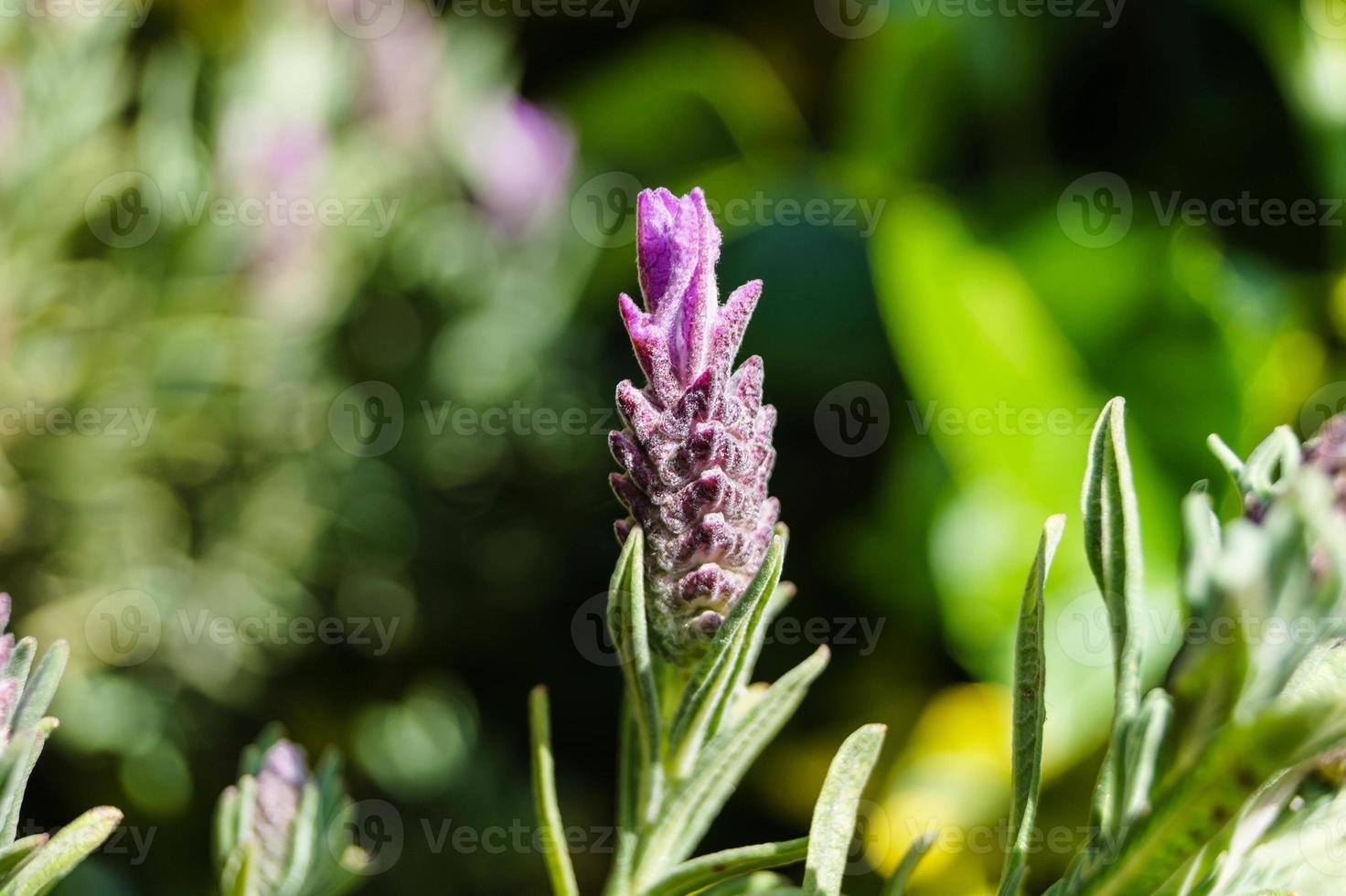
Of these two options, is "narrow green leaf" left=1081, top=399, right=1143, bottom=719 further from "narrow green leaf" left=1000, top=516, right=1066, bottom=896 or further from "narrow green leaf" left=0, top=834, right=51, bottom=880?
"narrow green leaf" left=0, top=834, right=51, bottom=880

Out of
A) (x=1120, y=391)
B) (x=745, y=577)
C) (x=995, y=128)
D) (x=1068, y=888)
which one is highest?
(x=995, y=128)

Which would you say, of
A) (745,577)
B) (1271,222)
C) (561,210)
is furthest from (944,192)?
(745,577)

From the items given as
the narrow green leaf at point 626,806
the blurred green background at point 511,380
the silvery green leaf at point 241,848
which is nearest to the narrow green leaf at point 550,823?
the narrow green leaf at point 626,806

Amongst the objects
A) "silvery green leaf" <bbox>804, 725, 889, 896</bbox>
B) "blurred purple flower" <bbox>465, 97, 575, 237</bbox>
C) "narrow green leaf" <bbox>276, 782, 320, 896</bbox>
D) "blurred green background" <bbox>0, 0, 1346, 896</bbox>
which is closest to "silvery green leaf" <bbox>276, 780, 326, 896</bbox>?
"narrow green leaf" <bbox>276, 782, 320, 896</bbox>

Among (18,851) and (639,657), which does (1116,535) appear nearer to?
(639,657)

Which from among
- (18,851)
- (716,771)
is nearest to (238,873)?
(18,851)

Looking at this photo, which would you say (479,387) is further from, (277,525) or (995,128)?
(995,128)

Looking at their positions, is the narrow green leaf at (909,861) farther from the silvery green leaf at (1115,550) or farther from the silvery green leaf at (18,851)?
the silvery green leaf at (18,851)
